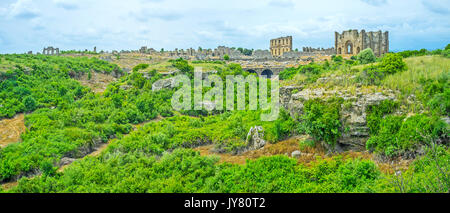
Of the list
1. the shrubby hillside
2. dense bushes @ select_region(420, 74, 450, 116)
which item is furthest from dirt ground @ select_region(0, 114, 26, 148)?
dense bushes @ select_region(420, 74, 450, 116)

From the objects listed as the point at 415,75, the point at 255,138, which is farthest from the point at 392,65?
the point at 255,138

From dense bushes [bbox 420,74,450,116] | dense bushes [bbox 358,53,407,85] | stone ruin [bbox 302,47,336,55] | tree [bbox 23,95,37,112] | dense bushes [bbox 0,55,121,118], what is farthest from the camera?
stone ruin [bbox 302,47,336,55]

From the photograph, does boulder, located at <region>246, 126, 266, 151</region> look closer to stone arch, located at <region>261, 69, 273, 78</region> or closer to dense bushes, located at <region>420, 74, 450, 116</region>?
dense bushes, located at <region>420, 74, 450, 116</region>

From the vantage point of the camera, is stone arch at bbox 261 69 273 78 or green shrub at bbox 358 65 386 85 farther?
stone arch at bbox 261 69 273 78

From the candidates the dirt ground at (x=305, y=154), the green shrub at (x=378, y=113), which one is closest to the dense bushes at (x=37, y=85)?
the dirt ground at (x=305, y=154)

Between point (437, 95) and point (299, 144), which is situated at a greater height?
point (437, 95)

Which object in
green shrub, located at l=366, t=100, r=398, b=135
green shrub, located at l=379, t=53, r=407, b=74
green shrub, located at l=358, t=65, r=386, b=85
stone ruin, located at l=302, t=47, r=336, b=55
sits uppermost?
stone ruin, located at l=302, t=47, r=336, b=55

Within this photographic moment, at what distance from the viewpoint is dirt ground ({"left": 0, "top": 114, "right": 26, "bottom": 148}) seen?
1973 centimetres

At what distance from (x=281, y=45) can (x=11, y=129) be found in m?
44.8

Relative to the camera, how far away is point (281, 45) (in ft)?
186

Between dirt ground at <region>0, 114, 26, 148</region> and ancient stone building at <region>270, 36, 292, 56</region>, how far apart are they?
42.2 meters

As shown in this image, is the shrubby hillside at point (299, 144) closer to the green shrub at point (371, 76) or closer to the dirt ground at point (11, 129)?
the green shrub at point (371, 76)

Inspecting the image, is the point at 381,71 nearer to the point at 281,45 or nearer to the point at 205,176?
the point at 205,176

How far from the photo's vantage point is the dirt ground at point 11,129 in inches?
777
